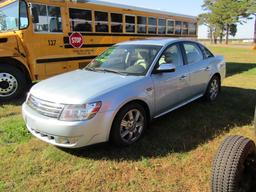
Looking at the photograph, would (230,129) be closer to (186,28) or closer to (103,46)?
(103,46)

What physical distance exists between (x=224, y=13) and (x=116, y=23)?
52169 mm

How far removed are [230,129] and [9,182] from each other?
3453 millimetres

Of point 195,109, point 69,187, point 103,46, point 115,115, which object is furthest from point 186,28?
point 69,187

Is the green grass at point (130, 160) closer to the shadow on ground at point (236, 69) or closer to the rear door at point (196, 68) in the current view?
the rear door at point (196, 68)

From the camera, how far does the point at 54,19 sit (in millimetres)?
7730

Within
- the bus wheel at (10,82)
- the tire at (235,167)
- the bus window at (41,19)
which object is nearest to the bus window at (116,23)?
the bus window at (41,19)

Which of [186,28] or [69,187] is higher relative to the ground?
[186,28]

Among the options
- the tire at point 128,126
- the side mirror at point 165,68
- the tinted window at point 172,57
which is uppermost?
the tinted window at point 172,57

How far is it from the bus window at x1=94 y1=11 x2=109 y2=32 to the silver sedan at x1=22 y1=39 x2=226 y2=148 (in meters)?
3.76

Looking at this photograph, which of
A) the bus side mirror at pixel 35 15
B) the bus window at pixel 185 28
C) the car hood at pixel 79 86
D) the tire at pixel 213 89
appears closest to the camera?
the car hood at pixel 79 86

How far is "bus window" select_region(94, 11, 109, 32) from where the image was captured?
8816mm

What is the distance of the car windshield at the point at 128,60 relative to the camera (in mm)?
4539

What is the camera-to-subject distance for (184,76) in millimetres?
5066

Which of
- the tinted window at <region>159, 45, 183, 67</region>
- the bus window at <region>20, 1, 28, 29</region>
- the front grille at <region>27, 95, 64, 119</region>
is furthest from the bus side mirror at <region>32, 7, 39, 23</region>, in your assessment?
the tinted window at <region>159, 45, 183, 67</region>
